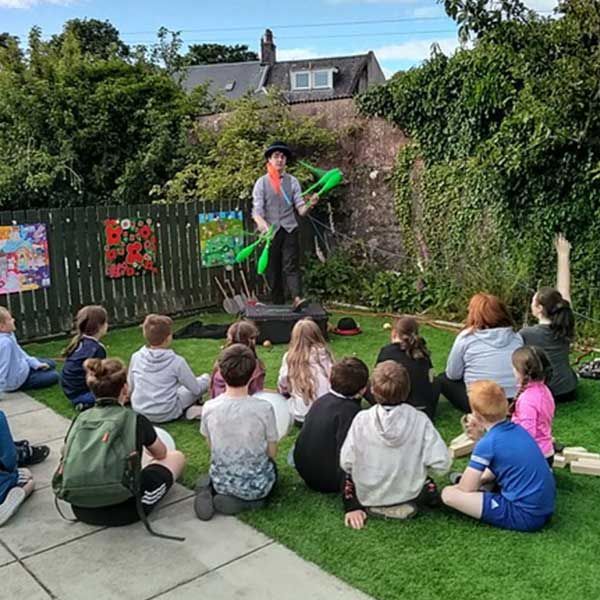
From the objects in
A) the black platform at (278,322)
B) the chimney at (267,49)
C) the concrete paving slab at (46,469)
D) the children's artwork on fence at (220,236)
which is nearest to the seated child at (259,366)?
the concrete paving slab at (46,469)

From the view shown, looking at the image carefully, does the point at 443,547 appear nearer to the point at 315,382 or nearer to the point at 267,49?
the point at 315,382

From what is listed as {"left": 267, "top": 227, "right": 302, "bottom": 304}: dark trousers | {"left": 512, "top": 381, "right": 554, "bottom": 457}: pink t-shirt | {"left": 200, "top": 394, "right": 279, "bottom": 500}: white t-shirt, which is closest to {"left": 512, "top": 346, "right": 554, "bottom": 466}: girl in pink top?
{"left": 512, "top": 381, "right": 554, "bottom": 457}: pink t-shirt

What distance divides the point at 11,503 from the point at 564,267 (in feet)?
18.3

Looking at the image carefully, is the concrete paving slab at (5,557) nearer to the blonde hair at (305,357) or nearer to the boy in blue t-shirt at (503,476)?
the blonde hair at (305,357)

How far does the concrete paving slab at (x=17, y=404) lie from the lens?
5016mm

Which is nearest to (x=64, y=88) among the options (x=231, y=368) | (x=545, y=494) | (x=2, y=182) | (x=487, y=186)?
(x=2, y=182)

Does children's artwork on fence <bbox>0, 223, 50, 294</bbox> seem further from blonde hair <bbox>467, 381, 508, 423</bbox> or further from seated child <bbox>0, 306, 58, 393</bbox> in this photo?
blonde hair <bbox>467, 381, 508, 423</bbox>

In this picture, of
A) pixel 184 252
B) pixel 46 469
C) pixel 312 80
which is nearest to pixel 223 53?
pixel 312 80

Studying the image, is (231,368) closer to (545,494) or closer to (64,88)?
(545,494)

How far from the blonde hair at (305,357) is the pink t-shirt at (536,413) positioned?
1.25 m

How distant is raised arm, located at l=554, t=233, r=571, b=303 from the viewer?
22.1 ft

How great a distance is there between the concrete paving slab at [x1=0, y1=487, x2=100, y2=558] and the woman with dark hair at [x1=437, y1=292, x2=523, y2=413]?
2.55m

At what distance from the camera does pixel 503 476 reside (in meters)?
2.96

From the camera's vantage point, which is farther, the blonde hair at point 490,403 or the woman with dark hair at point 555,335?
the woman with dark hair at point 555,335
